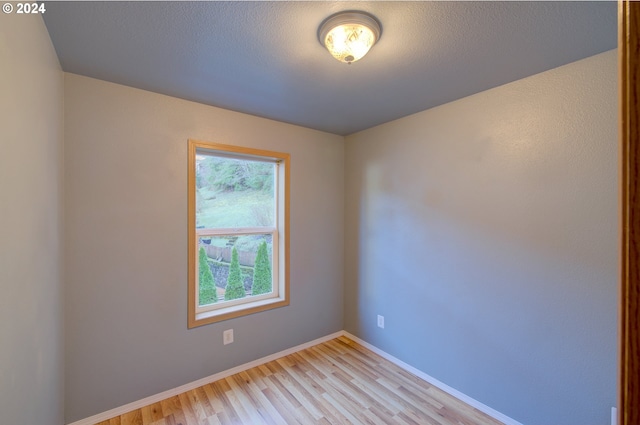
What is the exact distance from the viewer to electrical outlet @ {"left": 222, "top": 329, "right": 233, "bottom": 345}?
7.68ft

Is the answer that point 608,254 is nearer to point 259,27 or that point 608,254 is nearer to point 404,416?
point 404,416

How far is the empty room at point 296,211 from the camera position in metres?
1.25

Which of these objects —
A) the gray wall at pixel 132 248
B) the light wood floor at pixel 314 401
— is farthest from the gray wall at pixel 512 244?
the gray wall at pixel 132 248

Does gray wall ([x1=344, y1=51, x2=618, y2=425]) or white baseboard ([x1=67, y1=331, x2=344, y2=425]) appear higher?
gray wall ([x1=344, y1=51, x2=618, y2=425])

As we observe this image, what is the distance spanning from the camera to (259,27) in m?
1.33

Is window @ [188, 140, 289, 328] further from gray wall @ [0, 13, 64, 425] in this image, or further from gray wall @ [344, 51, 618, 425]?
Answer: gray wall @ [344, 51, 618, 425]

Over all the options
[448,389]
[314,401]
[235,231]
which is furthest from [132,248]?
[448,389]

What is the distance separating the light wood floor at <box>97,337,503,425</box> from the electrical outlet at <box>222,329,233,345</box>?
299 mm

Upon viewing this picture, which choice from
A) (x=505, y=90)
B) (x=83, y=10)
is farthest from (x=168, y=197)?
Answer: (x=505, y=90)

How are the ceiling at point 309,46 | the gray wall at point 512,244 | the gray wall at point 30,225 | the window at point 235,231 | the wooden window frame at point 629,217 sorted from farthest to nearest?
1. the window at point 235,231
2. the gray wall at point 512,244
3. the ceiling at point 309,46
4. the gray wall at point 30,225
5. the wooden window frame at point 629,217

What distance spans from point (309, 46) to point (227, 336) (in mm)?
2318

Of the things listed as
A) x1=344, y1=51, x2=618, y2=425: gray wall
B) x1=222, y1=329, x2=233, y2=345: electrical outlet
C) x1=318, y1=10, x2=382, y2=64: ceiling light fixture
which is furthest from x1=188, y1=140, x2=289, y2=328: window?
x1=318, y1=10, x2=382, y2=64: ceiling light fixture

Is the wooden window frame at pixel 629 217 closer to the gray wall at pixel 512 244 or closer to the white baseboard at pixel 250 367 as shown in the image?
the gray wall at pixel 512 244

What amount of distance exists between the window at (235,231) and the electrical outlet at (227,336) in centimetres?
13
